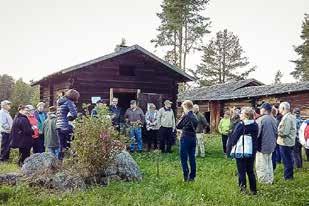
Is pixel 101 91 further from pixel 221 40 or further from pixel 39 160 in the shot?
pixel 221 40

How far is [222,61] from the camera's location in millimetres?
50844

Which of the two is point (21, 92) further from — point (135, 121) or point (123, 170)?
point (123, 170)

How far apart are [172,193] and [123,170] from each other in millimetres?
1683

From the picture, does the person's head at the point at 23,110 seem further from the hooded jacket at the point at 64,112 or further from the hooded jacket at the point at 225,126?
the hooded jacket at the point at 225,126

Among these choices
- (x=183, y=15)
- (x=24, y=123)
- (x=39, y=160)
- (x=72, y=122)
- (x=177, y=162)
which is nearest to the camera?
(x=39, y=160)

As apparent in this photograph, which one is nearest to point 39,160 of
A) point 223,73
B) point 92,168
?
point 92,168

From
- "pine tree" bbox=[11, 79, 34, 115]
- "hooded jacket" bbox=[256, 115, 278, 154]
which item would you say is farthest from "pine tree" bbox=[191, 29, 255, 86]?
"hooded jacket" bbox=[256, 115, 278, 154]

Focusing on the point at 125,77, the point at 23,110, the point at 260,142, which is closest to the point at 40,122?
the point at 23,110

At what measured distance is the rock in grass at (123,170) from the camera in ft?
29.5

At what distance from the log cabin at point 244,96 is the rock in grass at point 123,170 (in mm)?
16593

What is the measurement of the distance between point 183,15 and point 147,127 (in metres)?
23.8

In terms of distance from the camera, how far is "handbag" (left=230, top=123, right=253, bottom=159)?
8016 mm

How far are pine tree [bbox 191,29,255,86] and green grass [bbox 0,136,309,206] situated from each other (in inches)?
1602

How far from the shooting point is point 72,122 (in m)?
9.91
